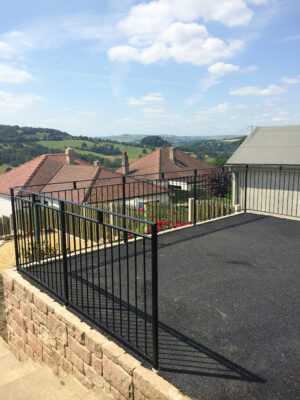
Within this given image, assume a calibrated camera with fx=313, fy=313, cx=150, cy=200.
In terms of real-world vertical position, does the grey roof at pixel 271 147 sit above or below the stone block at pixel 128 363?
above

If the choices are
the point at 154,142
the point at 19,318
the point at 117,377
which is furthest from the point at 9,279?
the point at 154,142

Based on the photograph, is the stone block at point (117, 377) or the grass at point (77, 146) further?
the grass at point (77, 146)

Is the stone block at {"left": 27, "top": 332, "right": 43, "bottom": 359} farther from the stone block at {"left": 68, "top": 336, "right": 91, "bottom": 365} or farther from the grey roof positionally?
the grey roof

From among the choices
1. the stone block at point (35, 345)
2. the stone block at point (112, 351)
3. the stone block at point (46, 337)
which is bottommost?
the stone block at point (35, 345)

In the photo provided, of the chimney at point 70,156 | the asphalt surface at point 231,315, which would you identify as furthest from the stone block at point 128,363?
the chimney at point 70,156

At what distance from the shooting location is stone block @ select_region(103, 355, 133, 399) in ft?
9.93

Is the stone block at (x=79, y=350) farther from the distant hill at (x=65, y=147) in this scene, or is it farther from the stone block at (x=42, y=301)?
the distant hill at (x=65, y=147)

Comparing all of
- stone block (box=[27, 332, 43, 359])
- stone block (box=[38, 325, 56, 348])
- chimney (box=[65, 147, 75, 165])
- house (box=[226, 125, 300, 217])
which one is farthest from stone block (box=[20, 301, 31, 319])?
chimney (box=[65, 147, 75, 165])

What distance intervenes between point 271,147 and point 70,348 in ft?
26.0

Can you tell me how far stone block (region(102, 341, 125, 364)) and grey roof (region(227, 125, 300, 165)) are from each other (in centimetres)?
694

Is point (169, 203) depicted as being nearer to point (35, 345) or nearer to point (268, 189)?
point (268, 189)

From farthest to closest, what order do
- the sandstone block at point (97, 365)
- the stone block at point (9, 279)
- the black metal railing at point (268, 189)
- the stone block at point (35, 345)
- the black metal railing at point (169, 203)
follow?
the black metal railing at point (268, 189)
the black metal railing at point (169, 203)
the stone block at point (9, 279)
the stone block at point (35, 345)
the sandstone block at point (97, 365)

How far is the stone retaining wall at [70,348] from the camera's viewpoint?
2932 millimetres

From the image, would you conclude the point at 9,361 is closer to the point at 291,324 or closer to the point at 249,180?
the point at 291,324
